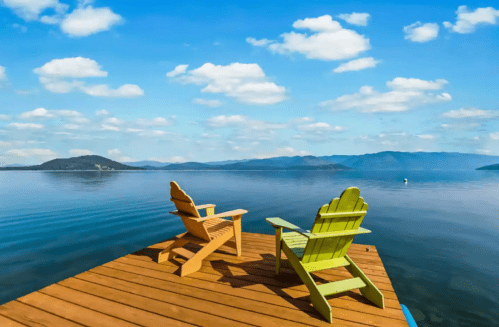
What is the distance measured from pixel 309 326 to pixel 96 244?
8713 millimetres

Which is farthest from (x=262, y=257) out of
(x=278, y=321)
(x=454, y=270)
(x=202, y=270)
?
(x=454, y=270)

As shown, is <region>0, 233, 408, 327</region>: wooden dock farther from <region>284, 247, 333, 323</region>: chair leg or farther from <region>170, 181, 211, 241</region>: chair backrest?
<region>170, 181, 211, 241</region>: chair backrest

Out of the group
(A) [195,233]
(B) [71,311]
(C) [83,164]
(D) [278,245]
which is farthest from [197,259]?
(C) [83,164]

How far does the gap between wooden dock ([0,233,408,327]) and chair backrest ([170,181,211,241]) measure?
63 centimetres

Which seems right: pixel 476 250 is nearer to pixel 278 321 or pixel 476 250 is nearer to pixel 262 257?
pixel 262 257

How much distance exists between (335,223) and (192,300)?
217 cm

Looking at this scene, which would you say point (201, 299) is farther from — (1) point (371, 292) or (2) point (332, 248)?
(1) point (371, 292)

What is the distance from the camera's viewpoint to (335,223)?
3508mm

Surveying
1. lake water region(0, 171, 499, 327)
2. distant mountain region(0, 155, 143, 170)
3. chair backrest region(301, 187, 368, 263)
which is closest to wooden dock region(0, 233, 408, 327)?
chair backrest region(301, 187, 368, 263)

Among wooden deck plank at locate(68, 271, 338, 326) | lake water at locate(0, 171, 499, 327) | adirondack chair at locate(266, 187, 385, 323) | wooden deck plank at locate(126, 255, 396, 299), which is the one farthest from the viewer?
lake water at locate(0, 171, 499, 327)

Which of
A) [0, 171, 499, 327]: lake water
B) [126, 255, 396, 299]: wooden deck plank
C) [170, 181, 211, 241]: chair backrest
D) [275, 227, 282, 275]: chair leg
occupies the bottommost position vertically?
[0, 171, 499, 327]: lake water

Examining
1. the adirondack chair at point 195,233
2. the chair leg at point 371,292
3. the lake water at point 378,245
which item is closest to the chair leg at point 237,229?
the adirondack chair at point 195,233

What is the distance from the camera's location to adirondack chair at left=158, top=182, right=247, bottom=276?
14.3 feet

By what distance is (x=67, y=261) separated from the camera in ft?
24.7
